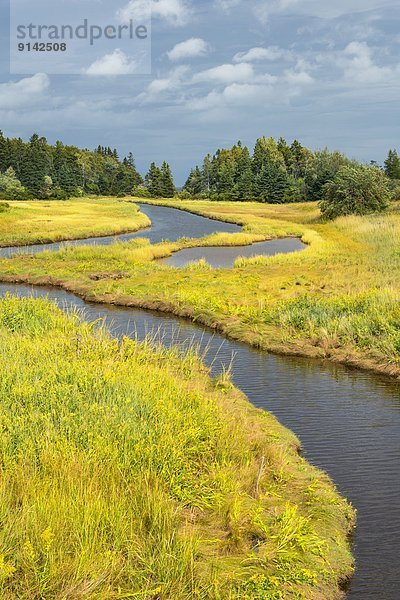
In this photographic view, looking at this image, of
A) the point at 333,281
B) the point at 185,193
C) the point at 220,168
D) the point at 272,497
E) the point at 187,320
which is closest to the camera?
the point at 272,497

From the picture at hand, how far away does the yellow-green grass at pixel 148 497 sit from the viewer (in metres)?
7.09

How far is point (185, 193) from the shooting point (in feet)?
525

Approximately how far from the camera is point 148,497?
8.22 metres

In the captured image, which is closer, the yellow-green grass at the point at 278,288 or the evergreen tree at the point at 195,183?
the yellow-green grass at the point at 278,288

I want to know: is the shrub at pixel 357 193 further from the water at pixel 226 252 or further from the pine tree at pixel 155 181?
the pine tree at pixel 155 181

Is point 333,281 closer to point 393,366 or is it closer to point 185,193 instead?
point 393,366

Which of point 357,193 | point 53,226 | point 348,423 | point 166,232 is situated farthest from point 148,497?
point 357,193

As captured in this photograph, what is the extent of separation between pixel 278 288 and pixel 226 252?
64.3ft

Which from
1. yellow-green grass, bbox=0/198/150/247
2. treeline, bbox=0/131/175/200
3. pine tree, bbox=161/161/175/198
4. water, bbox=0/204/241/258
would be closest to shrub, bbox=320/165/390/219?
water, bbox=0/204/241/258

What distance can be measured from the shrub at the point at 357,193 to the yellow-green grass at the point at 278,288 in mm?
19709

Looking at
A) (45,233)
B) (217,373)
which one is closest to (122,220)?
(45,233)

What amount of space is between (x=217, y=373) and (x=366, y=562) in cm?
962

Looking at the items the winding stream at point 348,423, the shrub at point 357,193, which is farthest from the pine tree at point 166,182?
the winding stream at point 348,423

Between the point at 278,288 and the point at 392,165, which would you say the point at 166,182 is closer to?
the point at 392,165
